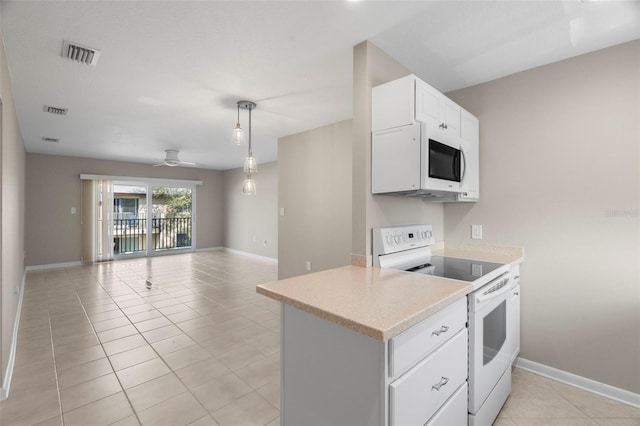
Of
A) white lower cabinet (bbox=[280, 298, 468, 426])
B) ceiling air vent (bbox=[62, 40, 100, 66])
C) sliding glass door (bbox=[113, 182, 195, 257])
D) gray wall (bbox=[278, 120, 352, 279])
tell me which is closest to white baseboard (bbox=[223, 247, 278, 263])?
sliding glass door (bbox=[113, 182, 195, 257])

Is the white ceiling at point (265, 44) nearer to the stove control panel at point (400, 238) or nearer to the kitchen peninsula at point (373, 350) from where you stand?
the stove control panel at point (400, 238)

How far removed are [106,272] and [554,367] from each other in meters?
7.07

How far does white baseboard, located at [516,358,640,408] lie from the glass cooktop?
1033 millimetres

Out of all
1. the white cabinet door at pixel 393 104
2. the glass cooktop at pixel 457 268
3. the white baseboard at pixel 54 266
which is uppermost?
the white cabinet door at pixel 393 104

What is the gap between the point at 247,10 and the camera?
172 centimetres

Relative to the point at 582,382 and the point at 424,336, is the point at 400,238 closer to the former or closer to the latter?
the point at 424,336

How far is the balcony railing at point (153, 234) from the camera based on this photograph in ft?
24.9

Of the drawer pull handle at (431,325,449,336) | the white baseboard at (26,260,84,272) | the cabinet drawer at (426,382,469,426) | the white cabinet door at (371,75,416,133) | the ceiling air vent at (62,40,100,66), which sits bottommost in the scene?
the white baseboard at (26,260,84,272)

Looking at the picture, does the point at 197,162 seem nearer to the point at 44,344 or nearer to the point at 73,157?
the point at 73,157

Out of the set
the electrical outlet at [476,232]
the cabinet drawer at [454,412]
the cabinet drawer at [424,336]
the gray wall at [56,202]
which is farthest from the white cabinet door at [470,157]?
the gray wall at [56,202]

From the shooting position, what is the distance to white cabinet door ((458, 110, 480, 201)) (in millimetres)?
2358

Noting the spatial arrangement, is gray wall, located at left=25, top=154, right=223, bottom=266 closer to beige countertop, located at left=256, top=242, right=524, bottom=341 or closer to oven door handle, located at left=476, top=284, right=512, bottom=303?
beige countertop, located at left=256, top=242, right=524, bottom=341

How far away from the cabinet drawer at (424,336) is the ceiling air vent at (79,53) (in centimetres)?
276

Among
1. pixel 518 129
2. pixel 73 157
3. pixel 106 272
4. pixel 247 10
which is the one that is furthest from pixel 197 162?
pixel 518 129
